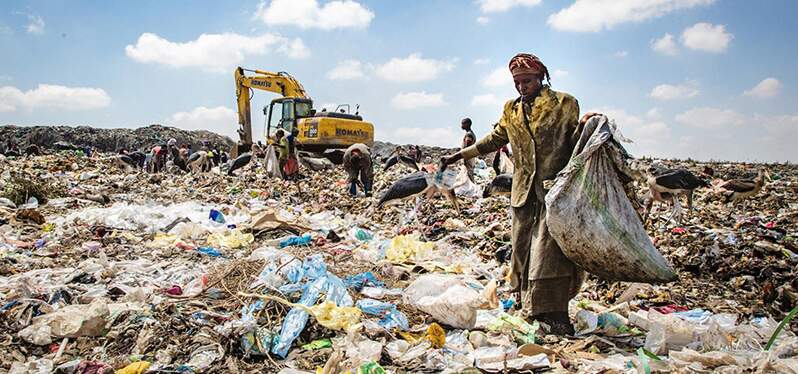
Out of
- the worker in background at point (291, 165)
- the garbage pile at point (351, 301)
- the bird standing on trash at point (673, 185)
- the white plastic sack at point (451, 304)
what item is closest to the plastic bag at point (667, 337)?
the garbage pile at point (351, 301)

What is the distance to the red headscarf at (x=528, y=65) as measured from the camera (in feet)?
9.45

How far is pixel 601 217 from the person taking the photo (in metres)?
2.51

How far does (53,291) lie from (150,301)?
0.70m

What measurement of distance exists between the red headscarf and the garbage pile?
4.29 feet

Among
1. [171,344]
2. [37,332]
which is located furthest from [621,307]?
[37,332]

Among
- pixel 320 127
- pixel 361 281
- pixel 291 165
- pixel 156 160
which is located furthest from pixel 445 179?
pixel 156 160

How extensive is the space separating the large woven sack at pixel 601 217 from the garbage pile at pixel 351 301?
33cm

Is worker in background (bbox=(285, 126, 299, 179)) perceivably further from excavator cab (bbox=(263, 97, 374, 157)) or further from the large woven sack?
the large woven sack

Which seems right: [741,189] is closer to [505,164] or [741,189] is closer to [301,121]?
[505,164]

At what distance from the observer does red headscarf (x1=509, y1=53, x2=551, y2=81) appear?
288 centimetres

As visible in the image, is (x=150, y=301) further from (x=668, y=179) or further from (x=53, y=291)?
(x=668, y=179)

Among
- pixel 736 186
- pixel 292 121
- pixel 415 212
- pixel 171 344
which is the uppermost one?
pixel 292 121

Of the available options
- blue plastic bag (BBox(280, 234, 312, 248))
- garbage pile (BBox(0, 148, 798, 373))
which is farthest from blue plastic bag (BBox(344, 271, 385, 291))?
blue plastic bag (BBox(280, 234, 312, 248))

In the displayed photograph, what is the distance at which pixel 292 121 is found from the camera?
15.5 meters
